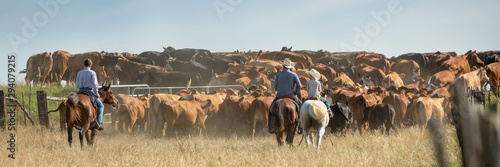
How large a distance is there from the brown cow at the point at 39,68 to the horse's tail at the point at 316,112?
68.0 ft

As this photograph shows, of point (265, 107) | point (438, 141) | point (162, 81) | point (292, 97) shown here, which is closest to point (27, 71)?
point (162, 81)

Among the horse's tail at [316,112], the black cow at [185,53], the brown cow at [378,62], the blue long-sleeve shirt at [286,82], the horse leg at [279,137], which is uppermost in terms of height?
the black cow at [185,53]

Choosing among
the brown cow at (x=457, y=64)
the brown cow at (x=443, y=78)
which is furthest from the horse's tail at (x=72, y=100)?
the brown cow at (x=457, y=64)

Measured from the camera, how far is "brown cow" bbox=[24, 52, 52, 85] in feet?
92.5

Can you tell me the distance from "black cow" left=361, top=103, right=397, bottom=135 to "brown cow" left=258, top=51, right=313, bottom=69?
22986 millimetres

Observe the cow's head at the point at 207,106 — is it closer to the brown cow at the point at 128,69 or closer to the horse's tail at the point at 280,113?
the horse's tail at the point at 280,113

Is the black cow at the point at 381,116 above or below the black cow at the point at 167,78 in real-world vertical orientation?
below

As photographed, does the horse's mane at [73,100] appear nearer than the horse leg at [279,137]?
Yes

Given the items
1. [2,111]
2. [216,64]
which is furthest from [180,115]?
[216,64]

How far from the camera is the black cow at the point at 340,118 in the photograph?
507 inches

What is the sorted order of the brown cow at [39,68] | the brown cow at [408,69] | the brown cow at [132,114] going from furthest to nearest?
the brown cow at [408,69] < the brown cow at [39,68] < the brown cow at [132,114]

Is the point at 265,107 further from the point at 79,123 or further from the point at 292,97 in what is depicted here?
the point at 79,123

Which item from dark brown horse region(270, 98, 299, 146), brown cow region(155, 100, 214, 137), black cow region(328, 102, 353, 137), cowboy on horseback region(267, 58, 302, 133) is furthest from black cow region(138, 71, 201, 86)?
dark brown horse region(270, 98, 299, 146)

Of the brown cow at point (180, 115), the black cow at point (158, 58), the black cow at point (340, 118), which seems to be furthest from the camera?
the black cow at point (158, 58)
